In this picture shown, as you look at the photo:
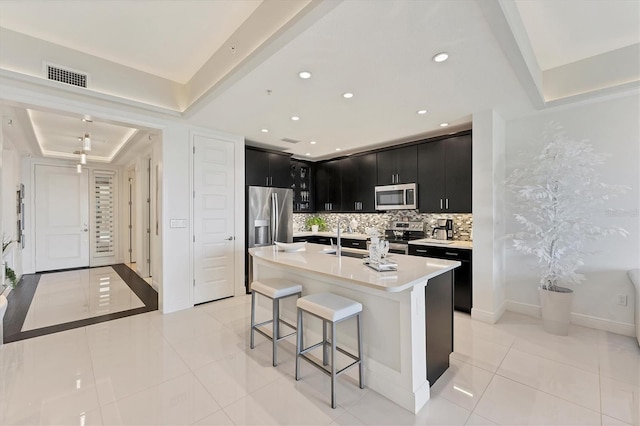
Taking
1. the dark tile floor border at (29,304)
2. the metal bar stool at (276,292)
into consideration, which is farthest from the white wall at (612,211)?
the dark tile floor border at (29,304)

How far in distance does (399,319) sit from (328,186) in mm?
4282

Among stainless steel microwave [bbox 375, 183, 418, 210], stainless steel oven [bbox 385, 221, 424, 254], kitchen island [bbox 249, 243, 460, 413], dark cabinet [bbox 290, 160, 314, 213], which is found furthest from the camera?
dark cabinet [bbox 290, 160, 314, 213]

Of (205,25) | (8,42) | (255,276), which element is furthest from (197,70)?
(255,276)

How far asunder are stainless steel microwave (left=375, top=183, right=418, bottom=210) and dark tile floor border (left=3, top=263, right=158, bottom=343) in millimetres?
3896

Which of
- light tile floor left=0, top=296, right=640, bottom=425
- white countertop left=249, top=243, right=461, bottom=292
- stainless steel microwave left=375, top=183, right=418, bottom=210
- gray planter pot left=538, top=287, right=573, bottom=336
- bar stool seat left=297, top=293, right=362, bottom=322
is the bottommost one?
light tile floor left=0, top=296, right=640, bottom=425

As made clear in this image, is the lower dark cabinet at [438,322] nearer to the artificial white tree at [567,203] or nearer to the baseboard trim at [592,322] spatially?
the artificial white tree at [567,203]

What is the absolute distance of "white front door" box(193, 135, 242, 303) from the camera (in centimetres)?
410

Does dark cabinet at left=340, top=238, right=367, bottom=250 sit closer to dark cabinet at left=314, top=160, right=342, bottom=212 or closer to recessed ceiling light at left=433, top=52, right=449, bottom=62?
dark cabinet at left=314, top=160, right=342, bottom=212

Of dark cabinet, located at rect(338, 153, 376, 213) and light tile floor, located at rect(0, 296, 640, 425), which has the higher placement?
dark cabinet, located at rect(338, 153, 376, 213)

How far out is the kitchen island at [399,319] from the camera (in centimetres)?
195

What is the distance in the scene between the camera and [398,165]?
4863mm

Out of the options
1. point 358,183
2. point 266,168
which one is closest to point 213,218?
point 266,168

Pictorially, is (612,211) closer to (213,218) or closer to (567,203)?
(567,203)

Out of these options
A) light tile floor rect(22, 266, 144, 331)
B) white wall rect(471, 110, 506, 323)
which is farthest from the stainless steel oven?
light tile floor rect(22, 266, 144, 331)
